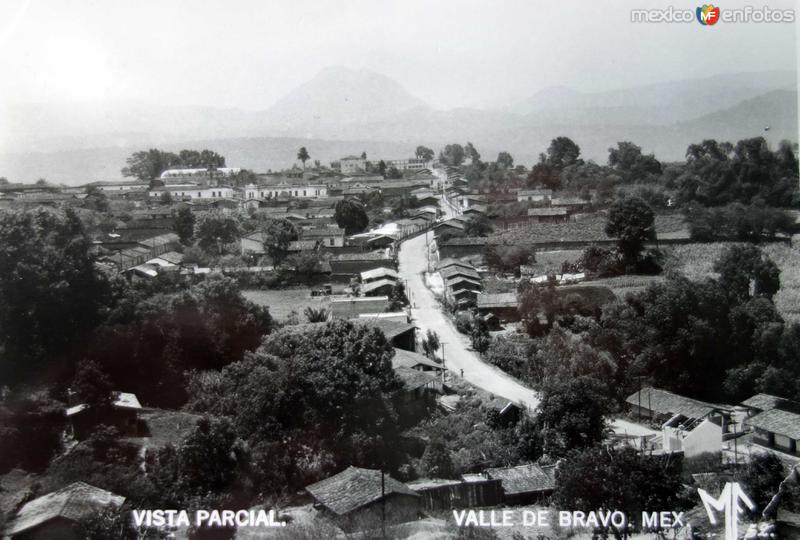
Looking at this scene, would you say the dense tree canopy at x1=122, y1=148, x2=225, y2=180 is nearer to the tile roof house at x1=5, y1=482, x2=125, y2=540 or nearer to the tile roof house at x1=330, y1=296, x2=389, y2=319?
the tile roof house at x1=330, y1=296, x2=389, y2=319

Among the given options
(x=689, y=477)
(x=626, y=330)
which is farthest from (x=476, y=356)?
(x=689, y=477)

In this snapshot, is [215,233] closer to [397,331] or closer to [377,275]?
[377,275]

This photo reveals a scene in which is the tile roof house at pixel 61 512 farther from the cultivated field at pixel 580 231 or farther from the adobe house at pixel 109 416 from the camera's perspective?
the cultivated field at pixel 580 231

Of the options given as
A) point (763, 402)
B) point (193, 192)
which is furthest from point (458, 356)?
point (193, 192)

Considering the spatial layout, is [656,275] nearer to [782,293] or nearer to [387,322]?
[782,293]

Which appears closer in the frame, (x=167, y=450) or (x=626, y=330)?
(x=167, y=450)
